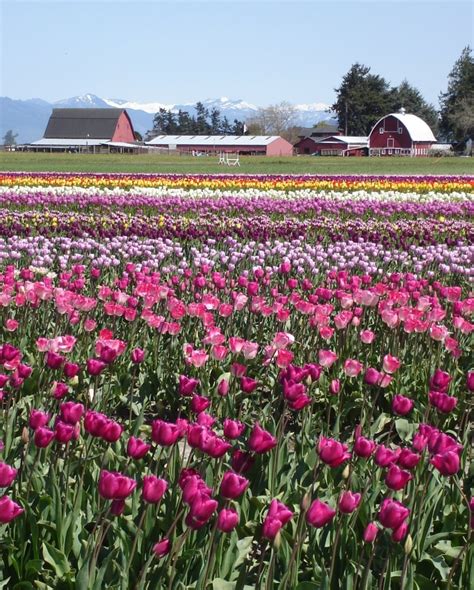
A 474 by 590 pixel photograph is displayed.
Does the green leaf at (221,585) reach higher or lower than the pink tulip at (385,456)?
lower

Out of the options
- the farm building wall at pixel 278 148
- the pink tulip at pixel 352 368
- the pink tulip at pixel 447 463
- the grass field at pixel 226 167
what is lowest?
the pink tulip at pixel 352 368

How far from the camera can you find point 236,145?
114562 mm

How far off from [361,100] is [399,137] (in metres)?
20.3

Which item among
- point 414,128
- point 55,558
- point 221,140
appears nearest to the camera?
point 55,558

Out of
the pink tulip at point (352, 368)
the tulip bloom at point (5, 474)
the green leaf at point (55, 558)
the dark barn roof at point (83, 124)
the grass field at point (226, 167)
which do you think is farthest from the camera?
the dark barn roof at point (83, 124)

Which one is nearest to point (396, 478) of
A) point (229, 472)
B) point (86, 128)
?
point (229, 472)

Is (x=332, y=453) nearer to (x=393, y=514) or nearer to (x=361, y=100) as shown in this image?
(x=393, y=514)

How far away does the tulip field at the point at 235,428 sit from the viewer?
2.60 meters

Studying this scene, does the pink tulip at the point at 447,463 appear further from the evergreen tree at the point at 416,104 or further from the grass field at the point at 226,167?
the evergreen tree at the point at 416,104

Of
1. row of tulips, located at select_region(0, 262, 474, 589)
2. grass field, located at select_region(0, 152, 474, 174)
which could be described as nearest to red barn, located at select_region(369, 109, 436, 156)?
grass field, located at select_region(0, 152, 474, 174)

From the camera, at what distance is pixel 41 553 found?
9.71 ft

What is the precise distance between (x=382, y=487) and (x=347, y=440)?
1.19m

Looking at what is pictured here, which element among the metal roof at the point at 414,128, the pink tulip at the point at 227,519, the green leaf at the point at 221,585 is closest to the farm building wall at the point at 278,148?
the metal roof at the point at 414,128

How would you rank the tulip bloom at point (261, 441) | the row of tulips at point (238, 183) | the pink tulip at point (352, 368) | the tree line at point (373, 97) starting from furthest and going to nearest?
1. the tree line at point (373, 97)
2. the row of tulips at point (238, 183)
3. the pink tulip at point (352, 368)
4. the tulip bloom at point (261, 441)
